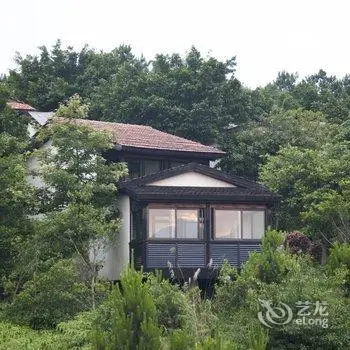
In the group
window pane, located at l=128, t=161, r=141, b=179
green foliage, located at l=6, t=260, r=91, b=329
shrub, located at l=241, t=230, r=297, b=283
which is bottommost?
green foliage, located at l=6, t=260, r=91, b=329

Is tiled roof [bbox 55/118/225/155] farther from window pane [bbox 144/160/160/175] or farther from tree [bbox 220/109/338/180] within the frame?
tree [bbox 220/109/338/180]

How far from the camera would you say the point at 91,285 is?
19.2 m

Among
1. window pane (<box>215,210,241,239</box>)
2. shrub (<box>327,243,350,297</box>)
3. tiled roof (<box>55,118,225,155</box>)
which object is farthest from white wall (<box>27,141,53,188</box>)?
shrub (<box>327,243,350,297</box>)

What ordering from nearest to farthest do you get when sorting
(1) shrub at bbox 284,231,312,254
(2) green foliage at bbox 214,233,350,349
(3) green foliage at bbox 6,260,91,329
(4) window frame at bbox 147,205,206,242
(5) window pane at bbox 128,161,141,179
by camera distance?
(2) green foliage at bbox 214,233,350,349, (3) green foliage at bbox 6,260,91,329, (4) window frame at bbox 147,205,206,242, (1) shrub at bbox 284,231,312,254, (5) window pane at bbox 128,161,141,179

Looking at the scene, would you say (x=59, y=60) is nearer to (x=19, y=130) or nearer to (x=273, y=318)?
(x=19, y=130)

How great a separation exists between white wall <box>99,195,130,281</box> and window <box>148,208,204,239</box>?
4.23ft

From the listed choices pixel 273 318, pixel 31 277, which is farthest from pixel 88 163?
pixel 273 318

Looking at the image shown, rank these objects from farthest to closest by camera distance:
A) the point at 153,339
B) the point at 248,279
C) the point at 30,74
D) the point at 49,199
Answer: the point at 30,74
the point at 49,199
the point at 248,279
the point at 153,339

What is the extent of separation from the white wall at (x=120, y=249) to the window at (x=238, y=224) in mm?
2862

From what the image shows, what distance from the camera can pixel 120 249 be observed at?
23922mm

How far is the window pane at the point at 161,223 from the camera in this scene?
22562 mm

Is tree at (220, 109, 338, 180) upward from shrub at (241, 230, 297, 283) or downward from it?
upward

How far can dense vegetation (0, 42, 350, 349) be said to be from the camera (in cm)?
1472

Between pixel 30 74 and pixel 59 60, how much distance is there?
2.06 m
